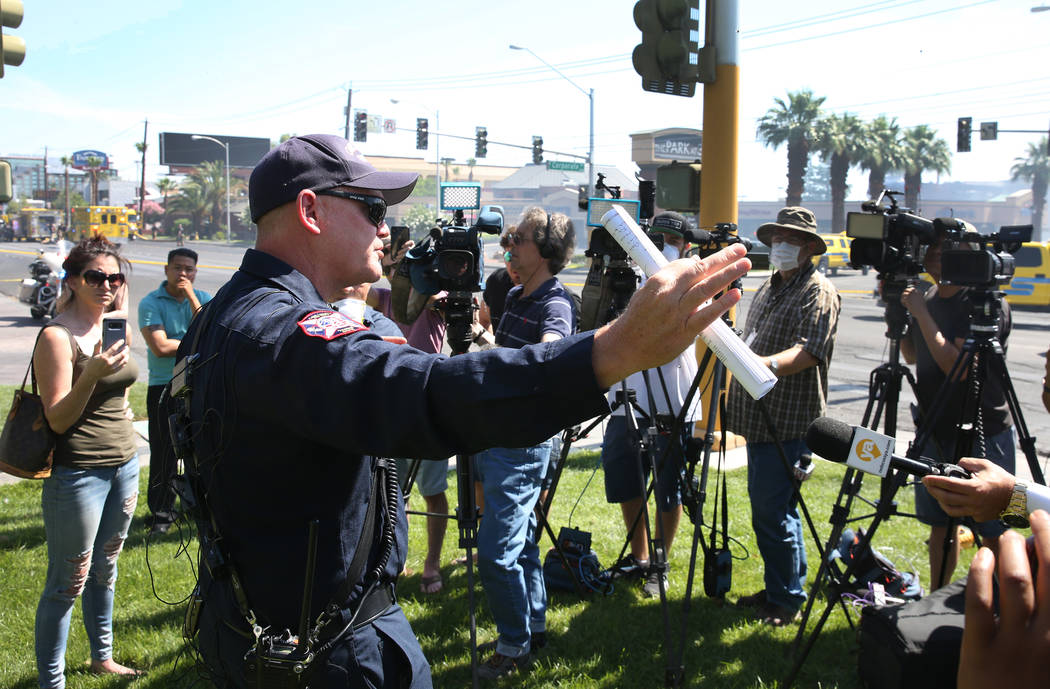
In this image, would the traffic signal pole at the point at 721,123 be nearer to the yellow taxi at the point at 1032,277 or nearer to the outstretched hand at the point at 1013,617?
the outstretched hand at the point at 1013,617

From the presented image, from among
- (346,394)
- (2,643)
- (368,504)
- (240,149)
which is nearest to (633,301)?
(346,394)

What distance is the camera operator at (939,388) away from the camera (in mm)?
4125

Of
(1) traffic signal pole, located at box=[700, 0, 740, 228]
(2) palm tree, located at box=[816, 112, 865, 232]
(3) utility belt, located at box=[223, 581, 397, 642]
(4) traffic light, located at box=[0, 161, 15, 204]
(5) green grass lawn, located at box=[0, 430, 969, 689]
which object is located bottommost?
(5) green grass lawn, located at box=[0, 430, 969, 689]

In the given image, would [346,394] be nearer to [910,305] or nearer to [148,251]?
[910,305]

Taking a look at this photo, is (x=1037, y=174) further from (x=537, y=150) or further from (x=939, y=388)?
(x=939, y=388)

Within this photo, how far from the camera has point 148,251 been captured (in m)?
48.6

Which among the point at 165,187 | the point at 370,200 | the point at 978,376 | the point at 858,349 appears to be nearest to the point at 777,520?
the point at 978,376

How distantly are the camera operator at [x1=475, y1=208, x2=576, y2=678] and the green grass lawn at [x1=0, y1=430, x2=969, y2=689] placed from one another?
0.17 m

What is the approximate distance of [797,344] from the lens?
13.6 ft

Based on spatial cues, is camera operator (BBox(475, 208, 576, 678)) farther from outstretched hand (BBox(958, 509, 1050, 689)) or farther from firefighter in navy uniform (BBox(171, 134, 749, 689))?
outstretched hand (BBox(958, 509, 1050, 689))

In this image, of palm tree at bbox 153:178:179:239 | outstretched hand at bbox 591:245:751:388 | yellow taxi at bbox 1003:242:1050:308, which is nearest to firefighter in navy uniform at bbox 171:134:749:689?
outstretched hand at bbox 591:245:751:388

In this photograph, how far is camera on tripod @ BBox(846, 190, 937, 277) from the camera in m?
3.99

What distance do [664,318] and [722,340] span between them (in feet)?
0.78

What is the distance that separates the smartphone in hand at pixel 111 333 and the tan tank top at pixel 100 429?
0.18 m
